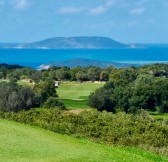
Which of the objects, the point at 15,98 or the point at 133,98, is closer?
the point at 15,98

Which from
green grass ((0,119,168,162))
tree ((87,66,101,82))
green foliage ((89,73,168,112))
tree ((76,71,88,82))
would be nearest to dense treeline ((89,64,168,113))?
green foliage ((89,73,168,112))

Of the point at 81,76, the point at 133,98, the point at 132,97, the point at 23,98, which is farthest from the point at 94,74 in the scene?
the point at 23,98

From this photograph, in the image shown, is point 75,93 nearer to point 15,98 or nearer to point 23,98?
point 23,98

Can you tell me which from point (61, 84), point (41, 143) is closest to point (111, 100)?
point (61, 84)

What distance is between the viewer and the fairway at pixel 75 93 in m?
73.4

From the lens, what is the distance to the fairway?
73375 mm

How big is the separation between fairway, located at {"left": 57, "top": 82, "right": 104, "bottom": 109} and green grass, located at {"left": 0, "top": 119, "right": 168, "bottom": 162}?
Result: 52.2 metres

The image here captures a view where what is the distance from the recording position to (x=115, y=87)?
270 ft

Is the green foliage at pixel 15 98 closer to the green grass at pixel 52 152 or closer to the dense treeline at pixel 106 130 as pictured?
the dense treeline at pixel 106 130

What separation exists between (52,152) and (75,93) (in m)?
72.9

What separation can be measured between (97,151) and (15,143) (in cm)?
253

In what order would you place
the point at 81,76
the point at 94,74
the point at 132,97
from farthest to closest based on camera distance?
the point at 94,74 < the point at 81,76 < the point at 132,97

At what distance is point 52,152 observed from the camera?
14461mm

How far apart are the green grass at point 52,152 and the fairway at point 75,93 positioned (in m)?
52.2
